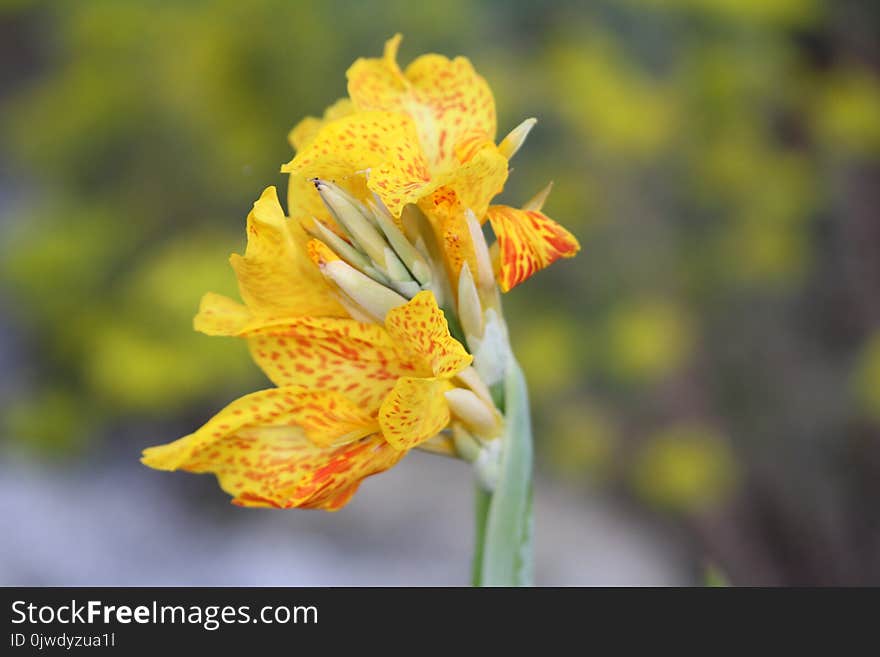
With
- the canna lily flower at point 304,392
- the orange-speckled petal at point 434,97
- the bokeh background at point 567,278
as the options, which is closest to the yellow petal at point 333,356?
the canna lily flower at point 304,392

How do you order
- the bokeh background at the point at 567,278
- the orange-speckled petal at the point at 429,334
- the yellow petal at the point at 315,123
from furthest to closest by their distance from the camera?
the bokeh background at the point at 567,278
the yellow petal at the point at 315,123
the orange-speckled petal at the point at 429,334

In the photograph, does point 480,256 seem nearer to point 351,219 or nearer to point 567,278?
point 351,219

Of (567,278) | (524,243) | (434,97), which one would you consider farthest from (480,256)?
(567,278)

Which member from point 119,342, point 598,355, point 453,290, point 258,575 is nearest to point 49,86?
point 119,342

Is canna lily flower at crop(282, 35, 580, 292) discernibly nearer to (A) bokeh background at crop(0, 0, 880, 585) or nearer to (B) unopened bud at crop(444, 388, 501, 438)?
(B) unopened bud at crop(444, 388, 501, 438)

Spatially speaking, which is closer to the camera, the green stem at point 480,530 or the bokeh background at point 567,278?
the green stem at point 480,530

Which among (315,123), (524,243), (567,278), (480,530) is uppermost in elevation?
(567,278)

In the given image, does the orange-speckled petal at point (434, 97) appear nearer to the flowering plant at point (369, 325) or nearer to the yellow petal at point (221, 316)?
the flowering plant at point (369, 325)
